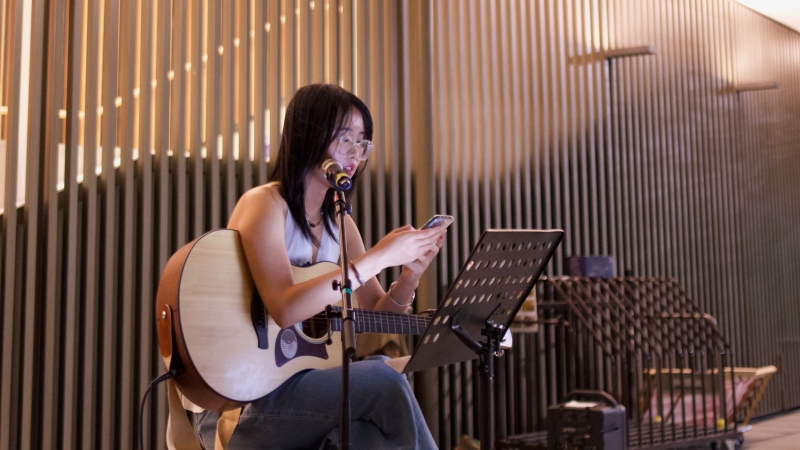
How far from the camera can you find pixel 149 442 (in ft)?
11.9

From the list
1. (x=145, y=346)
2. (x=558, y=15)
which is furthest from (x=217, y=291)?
(x=558, y=15)

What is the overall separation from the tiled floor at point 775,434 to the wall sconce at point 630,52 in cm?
308

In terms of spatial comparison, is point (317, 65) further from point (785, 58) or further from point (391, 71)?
point (785, 58)

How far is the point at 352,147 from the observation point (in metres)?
2.49

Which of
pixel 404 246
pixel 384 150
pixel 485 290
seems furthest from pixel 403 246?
pixel 384 150

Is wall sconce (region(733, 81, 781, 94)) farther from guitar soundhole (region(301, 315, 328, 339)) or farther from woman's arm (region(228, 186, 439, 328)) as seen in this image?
guitar soundhole (region(301, 315, 328, 339))

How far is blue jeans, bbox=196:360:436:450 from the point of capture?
205 cm

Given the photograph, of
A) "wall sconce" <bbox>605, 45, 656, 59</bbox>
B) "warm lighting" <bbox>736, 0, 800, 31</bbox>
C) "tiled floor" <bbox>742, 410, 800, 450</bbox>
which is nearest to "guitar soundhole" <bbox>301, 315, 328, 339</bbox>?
"tiled floor" <bbox>742, 410, 800, 450</bbox>

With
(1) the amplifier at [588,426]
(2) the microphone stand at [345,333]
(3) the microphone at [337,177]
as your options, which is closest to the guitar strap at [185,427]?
(2) the microphone stand at [345,333]

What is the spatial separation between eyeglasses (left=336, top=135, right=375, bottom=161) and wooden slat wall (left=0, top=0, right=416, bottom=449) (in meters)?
1.59

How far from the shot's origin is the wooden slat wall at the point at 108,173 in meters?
3.38

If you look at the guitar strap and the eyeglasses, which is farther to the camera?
the eyeglasses

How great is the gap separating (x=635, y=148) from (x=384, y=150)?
278cm

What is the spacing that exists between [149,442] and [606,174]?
164 inches
